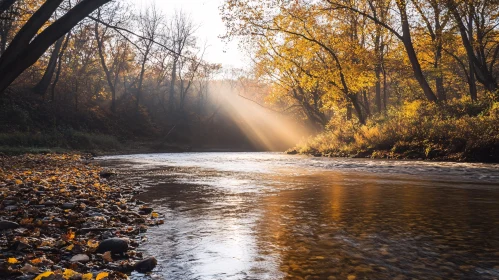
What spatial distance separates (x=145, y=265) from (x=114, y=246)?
62 centimetres

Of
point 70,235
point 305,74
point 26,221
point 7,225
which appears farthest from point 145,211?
point 305,74

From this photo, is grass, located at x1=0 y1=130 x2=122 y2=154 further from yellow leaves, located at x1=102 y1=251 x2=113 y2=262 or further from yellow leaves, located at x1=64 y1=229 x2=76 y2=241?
yellow leaves, located at x1=102 y1=251 x2=113 y2=262

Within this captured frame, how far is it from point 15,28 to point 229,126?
30381mm

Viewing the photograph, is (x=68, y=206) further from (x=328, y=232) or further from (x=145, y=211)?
(x=328, y=232)

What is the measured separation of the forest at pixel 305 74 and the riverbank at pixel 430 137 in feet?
0.17

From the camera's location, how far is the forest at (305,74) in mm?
14422

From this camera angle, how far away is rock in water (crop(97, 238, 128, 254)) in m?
4.06

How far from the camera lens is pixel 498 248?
410 cm

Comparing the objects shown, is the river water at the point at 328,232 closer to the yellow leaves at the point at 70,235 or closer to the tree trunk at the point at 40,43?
the yellow leaves at the point at 70,235

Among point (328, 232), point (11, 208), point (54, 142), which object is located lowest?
point (328, 232)

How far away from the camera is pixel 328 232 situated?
16.4 feet

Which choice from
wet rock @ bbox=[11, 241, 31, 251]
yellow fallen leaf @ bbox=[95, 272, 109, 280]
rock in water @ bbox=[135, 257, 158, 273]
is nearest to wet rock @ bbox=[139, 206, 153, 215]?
wet rock @ bbox=[11, 241, 31, 251]

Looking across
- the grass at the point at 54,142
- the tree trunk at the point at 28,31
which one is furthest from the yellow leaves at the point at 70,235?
the grass at the point at 54,142

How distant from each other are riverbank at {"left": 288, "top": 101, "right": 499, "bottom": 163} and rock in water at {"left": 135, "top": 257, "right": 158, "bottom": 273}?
566 inches
